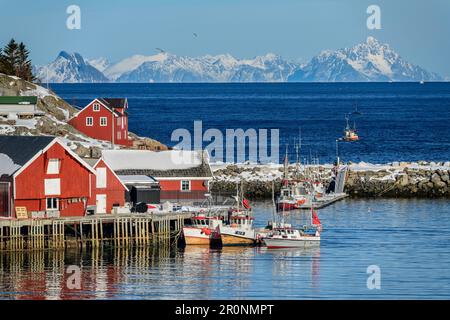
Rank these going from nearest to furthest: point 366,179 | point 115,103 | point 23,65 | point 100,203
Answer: point 100,203, point 366,179, point 115,103, point 23,65

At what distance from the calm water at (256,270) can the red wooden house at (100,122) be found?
99.5ft

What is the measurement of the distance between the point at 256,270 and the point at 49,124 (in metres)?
42.5

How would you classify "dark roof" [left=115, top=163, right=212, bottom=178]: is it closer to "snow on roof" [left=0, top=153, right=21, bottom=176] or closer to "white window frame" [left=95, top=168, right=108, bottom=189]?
"white window frame" [left=95, top=168, right=108, bottom=189]

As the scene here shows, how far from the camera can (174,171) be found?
73188mm

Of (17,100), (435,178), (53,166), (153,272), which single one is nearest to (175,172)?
(53,166)

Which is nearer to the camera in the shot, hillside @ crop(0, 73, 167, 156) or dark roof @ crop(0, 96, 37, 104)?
hillside @ crop(0, 73, 167, 156)

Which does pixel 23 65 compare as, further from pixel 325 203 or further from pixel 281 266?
pixel 281 266

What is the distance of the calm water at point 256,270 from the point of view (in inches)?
1998

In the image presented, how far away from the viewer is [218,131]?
524 feet

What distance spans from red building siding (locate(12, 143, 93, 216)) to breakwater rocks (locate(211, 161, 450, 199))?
23.5m

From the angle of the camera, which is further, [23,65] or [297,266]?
[23,65]

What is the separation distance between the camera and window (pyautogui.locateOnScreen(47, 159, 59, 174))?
62625mm

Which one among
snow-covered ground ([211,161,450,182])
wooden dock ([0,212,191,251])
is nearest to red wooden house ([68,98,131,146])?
snow-covered ground ([211,161,450,182])
